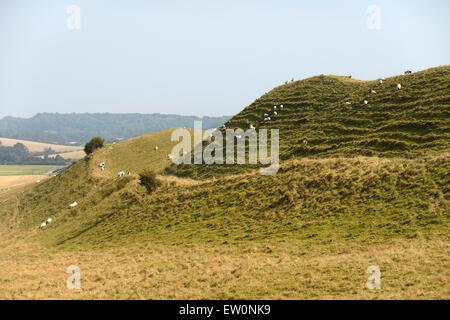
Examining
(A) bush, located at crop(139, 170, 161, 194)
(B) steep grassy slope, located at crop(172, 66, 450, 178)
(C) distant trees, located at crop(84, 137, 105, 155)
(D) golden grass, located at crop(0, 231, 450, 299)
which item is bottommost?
(D) golden grass, located at crop(0, 231, 450, 299)

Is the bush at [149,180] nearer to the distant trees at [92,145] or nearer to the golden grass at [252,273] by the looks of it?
the golden grass at [252,273]

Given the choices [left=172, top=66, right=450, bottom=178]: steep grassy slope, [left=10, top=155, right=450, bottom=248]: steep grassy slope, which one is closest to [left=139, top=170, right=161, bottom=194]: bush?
[left=10, top=155, right=450, bottom=248]: steep grassy slope

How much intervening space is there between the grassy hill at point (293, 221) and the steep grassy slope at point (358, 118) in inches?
9.1

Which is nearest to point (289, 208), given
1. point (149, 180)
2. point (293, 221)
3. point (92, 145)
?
point (293, 221)

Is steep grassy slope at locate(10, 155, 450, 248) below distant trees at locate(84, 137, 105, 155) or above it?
below

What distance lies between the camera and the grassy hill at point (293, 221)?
2236cm

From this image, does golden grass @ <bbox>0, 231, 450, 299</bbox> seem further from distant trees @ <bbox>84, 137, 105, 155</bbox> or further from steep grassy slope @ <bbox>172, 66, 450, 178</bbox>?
distant trees @ <bbox>84, 137, 105, 155</bbox>

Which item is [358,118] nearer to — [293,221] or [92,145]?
[293,221]

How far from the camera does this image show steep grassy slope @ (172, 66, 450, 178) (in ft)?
146

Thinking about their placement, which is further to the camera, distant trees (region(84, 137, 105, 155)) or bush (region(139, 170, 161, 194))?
distant trees (region(84, 137, 105, 155))

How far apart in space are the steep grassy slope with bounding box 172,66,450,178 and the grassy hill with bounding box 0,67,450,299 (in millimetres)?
231
